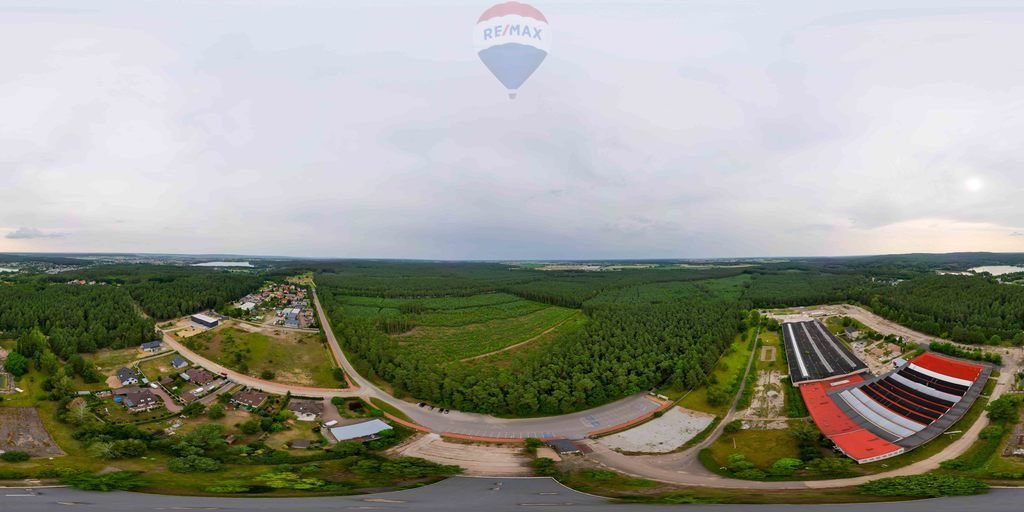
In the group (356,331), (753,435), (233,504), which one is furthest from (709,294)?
(233,504)

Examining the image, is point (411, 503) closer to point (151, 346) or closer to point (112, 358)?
point (112, 358)

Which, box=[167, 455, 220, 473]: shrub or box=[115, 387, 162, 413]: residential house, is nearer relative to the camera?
box=[167, 455, 220, 473]: shrub

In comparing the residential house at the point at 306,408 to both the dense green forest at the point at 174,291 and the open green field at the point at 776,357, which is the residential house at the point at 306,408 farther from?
the open green field at the point at 776,357

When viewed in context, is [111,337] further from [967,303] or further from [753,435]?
[967,303]

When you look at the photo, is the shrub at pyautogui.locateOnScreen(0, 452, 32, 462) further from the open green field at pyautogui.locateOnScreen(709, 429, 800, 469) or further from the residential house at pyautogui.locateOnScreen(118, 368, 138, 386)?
the open green field at pyautogui.locateOnScreen(709, 429, 800, 469)

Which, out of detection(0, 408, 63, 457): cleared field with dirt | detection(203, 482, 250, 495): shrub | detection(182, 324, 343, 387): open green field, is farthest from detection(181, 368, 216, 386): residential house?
detection(203, 482, 250, 495): shrub

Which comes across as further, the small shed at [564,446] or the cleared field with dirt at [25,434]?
the small shed at [564,446]

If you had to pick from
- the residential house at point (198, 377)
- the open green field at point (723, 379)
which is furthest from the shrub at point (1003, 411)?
the residential house at point (198, 377)
